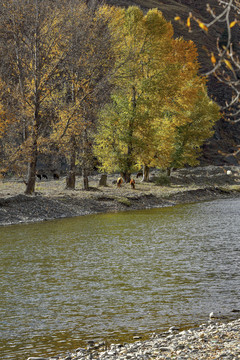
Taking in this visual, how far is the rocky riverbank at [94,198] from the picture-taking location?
1144 inches

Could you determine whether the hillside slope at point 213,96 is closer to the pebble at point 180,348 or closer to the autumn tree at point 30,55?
the autumn tree at point 30,55

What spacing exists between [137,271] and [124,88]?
1079 inches

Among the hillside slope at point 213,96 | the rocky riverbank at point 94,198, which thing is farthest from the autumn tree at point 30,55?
the hillside slope at point 213,96

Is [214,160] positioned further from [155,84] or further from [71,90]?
[71,90]

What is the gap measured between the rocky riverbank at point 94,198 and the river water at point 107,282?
13.7 ft

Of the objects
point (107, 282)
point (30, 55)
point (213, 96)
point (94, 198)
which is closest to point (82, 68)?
point (30, 55)

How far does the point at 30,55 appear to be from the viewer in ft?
103

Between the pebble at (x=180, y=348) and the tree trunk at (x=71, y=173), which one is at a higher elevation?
the tree trunk at (x=71, y=173)

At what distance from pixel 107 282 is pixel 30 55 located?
21282 millimetres

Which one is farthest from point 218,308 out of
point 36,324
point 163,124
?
point 163,124

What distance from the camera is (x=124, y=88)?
40.5 m

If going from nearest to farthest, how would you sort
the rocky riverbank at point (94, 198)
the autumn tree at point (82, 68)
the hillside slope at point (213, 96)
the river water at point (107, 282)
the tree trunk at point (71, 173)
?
the river water at point (107, 282), the rocky riverbank at point (94, 198), the autumn tree at point (82, 68), the tree trunk at point (71, 173), the hillside slope at point (213, 96)

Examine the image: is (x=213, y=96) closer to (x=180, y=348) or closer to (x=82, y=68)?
(x=82, y=68)

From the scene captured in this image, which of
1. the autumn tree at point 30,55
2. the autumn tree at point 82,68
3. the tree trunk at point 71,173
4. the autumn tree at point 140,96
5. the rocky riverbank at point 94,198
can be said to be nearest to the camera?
the rocky riverbank at point 94,198
